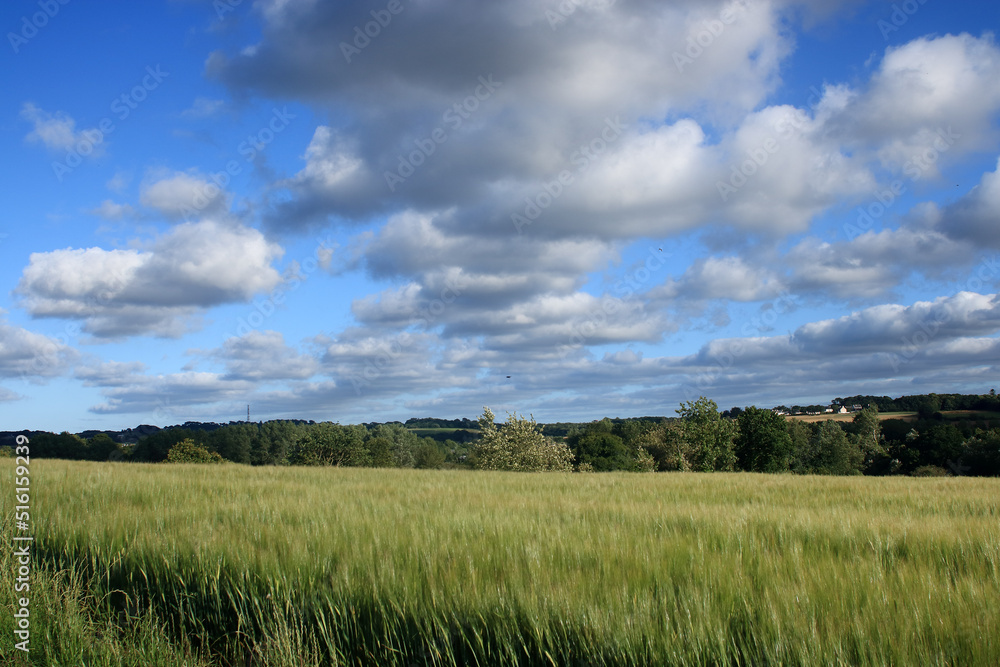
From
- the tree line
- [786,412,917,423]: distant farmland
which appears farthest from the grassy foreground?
[786,412,917,423]: distant farmland

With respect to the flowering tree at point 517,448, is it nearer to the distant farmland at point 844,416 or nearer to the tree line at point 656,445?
the tree line at point 656,445

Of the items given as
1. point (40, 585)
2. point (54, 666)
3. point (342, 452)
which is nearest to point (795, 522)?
point (54, 666)

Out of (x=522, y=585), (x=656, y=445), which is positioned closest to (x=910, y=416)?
(x=656, y=445)

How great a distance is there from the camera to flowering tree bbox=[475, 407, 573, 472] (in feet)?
180

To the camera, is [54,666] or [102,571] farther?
[102,571]

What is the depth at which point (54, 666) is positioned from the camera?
427 centimetres

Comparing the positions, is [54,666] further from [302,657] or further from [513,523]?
[513,523]

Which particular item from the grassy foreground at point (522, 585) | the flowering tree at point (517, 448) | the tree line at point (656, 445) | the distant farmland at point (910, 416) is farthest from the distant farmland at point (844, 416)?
the grassy foreground at point (522, 585)

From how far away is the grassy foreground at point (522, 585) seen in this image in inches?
121

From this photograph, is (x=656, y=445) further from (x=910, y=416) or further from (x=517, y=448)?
(x=910, y=416)

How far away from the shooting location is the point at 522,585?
3.84 metres

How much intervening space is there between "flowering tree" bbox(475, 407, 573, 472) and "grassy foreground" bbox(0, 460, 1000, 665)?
48081mm

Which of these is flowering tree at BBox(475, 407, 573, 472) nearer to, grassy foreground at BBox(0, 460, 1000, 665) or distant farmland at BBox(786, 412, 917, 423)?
grassy foreground at BBox(0, 460, 1000, 665)

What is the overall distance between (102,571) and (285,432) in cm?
12678
